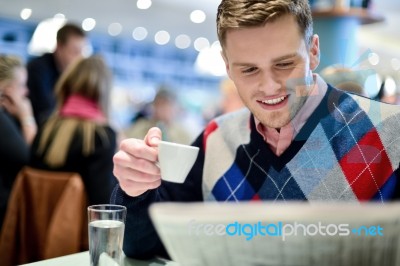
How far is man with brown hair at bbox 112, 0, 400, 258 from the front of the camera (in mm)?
830

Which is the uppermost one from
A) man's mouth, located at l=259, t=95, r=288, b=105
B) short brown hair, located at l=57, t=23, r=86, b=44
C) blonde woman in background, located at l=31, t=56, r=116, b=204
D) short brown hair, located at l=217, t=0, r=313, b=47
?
short brown hair, located at l=217, t=0, r=313, b=47

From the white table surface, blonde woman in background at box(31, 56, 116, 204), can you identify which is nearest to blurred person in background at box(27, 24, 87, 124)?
blonde woman in background at box(31, 56, 116, 204)

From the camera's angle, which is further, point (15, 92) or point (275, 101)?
point (15, 92)

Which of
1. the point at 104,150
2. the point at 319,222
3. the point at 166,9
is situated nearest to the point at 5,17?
the point at 166,9

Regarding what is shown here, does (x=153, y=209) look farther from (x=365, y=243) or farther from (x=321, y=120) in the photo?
(x=321, y=120)

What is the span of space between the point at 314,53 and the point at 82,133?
1.42m

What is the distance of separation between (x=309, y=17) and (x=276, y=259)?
1.65 ft

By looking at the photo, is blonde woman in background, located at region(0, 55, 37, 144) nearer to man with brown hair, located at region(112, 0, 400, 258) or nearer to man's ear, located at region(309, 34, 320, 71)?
man with brown hair, located at region(112, 0, 400, 258)

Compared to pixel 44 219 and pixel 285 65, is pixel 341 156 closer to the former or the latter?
pixel 285 65

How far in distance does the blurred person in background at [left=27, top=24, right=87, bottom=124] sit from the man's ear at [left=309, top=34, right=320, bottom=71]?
8.15 feet

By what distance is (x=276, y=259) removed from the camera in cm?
51

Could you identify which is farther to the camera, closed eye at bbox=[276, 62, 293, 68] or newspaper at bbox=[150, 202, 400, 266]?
closed eye at bbox=[276, 62, 293, 68]

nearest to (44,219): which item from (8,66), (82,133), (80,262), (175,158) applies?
(82,133)

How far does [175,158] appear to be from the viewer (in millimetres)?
778
